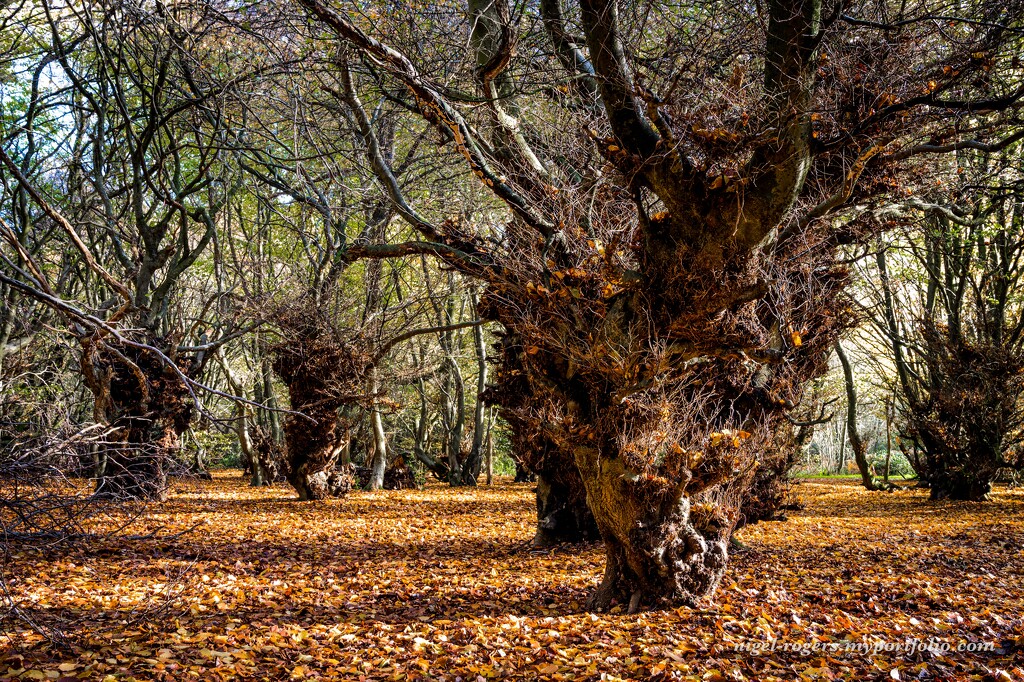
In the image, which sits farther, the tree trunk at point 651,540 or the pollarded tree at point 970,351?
the pollarded tree at point 970,351

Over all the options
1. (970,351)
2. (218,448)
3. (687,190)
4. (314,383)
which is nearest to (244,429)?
(314,383)

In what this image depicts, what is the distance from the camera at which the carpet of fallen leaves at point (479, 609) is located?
12.8 ft

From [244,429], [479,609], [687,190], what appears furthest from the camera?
[244,429]

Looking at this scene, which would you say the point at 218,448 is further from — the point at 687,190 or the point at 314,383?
the point at 687,190

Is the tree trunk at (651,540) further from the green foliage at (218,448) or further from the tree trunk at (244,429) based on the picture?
the green foliage at (218,448)

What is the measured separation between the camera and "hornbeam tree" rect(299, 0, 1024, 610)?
4402mm

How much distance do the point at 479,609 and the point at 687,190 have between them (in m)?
3.61

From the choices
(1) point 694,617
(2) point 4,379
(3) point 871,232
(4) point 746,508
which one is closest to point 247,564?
(1) point 694,617

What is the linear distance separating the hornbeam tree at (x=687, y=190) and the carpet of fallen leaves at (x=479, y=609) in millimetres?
782

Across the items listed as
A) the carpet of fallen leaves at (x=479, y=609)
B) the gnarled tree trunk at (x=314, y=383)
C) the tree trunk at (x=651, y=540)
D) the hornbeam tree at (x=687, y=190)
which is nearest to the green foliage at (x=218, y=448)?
the gnarled tree trunk at (x=314, y=383)

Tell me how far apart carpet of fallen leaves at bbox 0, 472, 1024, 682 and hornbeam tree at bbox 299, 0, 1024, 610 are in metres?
0.78

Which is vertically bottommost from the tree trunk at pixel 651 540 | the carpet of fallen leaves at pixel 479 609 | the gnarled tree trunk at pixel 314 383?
the carpet of fallen leaves at pixel 479 609

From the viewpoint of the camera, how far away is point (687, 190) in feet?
15.3

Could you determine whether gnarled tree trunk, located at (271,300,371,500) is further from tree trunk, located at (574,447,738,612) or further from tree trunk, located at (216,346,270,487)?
tree trunk, located at (574,447,738,612)
